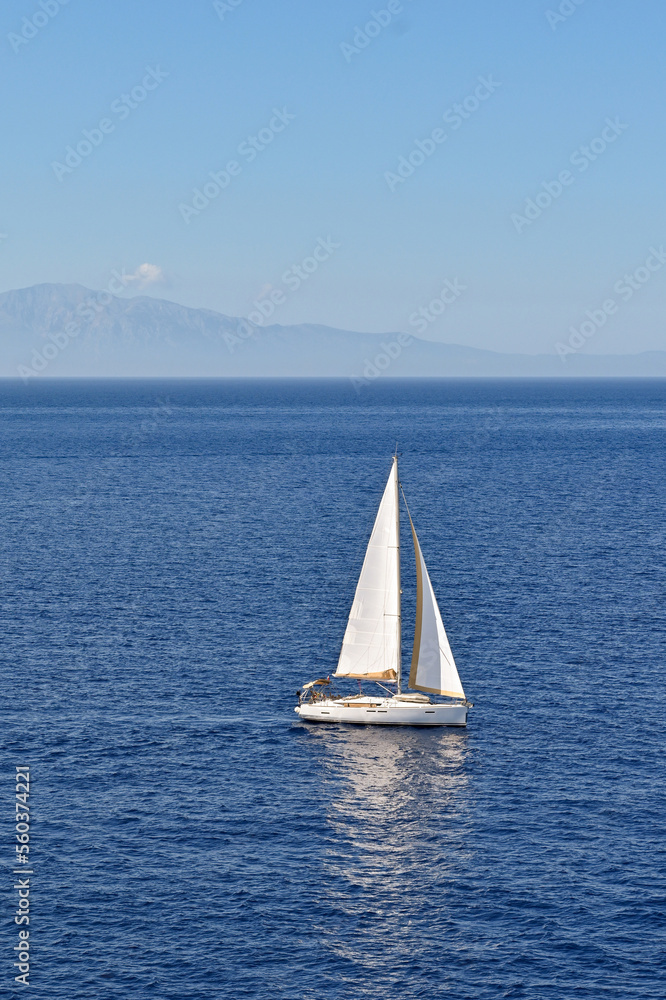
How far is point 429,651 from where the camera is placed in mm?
76188

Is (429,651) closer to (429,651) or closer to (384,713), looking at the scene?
(429,651)

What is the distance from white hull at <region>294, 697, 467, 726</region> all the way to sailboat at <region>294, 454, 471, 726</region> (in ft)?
0.21

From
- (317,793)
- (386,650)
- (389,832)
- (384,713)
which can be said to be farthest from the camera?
(386,650)

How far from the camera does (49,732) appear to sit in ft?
233

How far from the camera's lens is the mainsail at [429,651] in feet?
247

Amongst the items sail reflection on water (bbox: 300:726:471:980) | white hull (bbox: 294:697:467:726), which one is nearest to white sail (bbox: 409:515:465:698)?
white hull (bbox: 294:697:467:726)

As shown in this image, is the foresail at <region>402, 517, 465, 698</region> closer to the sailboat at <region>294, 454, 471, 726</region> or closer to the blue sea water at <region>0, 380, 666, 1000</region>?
→ the sailboat at <region>294, 454, 471, 726</region>

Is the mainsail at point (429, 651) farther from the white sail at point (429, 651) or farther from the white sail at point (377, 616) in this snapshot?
the white sail at point (377, 616)

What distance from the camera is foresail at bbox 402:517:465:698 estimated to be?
7544cm

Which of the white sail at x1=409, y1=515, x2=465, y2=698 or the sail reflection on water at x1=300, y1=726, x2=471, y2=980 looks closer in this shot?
the sail reflection on water at x1=300, y1=726, x2=471, y2=980

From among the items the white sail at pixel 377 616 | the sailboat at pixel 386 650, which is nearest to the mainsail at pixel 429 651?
the sailboat at pixel 386 650

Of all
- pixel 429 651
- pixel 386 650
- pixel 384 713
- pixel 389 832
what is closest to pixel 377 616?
pixel 386 650

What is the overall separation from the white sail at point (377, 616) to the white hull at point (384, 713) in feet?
9.19

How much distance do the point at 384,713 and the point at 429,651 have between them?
5363 millimetres
